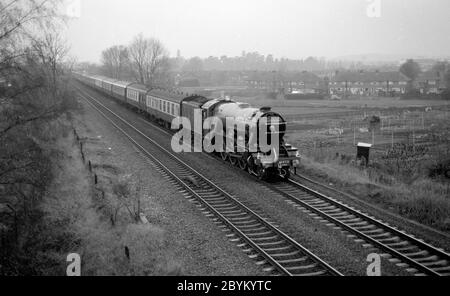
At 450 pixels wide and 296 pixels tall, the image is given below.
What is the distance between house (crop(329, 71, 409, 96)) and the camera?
112m

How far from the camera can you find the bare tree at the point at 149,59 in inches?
3147

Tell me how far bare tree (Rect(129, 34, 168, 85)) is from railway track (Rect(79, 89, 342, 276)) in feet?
200

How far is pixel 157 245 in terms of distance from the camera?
11258 mm

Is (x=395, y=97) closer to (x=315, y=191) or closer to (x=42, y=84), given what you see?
(x=315, y=191)

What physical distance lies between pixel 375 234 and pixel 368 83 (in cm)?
11043

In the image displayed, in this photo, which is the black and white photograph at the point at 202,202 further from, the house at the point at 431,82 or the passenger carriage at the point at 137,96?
the house at the point at 431,82

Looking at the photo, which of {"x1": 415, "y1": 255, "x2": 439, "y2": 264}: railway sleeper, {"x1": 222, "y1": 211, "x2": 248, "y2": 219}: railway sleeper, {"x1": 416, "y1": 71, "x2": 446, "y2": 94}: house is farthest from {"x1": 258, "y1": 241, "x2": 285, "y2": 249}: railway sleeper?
{"x1": 416, "y1": 71, "x2": 446, "y2": 94}: house

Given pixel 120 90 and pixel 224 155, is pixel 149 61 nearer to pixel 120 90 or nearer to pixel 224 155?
pixel 120 90

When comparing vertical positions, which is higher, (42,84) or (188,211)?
(42,84)

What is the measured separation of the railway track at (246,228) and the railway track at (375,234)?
6.35 feet

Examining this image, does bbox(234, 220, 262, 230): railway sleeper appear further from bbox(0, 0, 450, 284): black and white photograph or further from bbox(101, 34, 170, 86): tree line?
bbox(101, 34, 170, 86): tree line

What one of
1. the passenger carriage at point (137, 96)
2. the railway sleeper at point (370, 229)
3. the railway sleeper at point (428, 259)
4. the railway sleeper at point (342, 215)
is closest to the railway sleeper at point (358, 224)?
the railway sleeper at point (370, 229)

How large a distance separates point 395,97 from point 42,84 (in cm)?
10091
